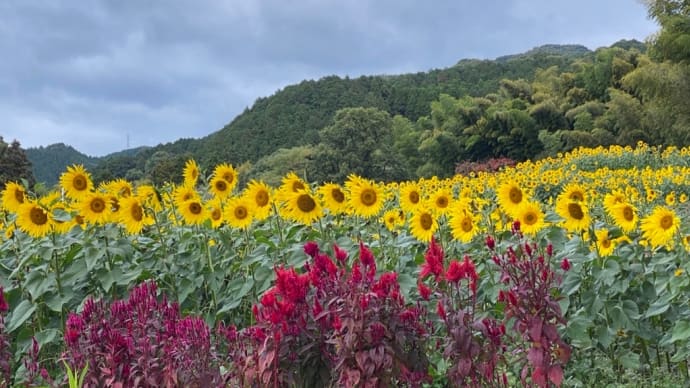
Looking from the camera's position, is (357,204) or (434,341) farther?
(357,204)

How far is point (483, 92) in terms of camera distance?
3481 centimetres

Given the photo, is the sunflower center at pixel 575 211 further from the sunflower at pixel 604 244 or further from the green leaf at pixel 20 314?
the green leaf at pixel 20 314

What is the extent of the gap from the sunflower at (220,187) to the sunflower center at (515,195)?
138cm

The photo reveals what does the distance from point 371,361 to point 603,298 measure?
135 centimetres

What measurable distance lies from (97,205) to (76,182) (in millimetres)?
266

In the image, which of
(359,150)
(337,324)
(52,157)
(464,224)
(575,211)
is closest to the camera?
(337,324)

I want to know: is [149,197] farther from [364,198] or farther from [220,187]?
[364,198]

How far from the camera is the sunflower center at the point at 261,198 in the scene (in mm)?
2898

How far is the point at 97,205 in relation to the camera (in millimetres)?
2834

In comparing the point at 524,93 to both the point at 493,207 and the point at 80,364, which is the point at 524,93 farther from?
the point at 80,364

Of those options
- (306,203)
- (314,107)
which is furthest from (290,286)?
(314,107)

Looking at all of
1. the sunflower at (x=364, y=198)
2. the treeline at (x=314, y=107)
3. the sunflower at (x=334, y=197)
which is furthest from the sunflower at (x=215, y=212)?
the treeline at (x=314, y=107)

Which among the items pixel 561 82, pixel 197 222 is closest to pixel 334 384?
pixel 197 222

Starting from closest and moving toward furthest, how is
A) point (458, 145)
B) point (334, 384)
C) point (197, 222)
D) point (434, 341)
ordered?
1. point (334, 384)
2. point (434, 341)
3. point (197, 222)
4. point (458, 145)
